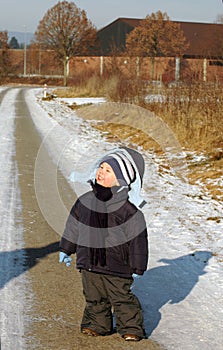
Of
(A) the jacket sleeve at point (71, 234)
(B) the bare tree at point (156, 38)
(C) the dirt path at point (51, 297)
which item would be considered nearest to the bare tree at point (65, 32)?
(B) the bare tree at point (156, 38)

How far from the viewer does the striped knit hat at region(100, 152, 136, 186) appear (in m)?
3.84

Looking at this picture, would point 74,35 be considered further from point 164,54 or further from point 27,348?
point 27,348

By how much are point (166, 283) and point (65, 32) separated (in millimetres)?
55622

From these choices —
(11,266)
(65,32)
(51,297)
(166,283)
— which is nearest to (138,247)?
(51,297)

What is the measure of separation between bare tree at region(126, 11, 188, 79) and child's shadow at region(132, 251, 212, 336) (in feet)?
132

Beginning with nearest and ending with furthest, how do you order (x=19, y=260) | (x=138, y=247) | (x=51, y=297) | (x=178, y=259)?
(x=138, y=247), (x=51, y=297), (x=19, y=260), (x=178, y=259)

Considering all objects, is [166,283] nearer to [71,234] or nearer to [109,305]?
[109,305]

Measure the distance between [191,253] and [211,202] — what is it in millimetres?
2603

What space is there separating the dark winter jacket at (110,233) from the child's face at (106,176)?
0.12ft

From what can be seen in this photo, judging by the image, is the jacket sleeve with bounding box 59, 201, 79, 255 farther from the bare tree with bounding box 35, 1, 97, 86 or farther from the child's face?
the bare tree with bounding box 35, 1, 97, 86

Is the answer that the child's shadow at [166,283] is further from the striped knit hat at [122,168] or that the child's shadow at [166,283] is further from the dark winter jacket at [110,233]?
the striped knit hat at [122,168]

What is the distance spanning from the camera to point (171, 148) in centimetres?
559

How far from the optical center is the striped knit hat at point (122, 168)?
3836 mm

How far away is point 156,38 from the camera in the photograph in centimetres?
4650
